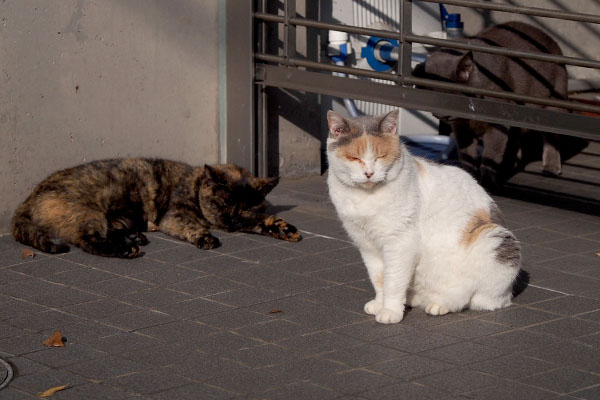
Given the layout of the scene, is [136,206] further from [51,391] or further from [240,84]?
[51,391]

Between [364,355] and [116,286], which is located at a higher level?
[116,286]

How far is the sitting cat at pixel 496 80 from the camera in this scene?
8242 millimetres

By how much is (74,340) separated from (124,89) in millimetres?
3249

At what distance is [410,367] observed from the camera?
4602 millimetres

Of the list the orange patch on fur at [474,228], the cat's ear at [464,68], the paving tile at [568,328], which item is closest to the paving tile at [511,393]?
the paving tile at [568,328]

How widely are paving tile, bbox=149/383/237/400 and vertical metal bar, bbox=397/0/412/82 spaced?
3.77 meters

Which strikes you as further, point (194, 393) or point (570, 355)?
point (570, 355)

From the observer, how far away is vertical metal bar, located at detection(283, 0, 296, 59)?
26.6 feet

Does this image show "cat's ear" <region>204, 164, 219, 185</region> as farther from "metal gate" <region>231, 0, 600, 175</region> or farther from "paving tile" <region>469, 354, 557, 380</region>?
"paving tile" <region>469, 354, 557, 380</region>

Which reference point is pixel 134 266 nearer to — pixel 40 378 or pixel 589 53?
pixel 40 378

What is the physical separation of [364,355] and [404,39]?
3.25m

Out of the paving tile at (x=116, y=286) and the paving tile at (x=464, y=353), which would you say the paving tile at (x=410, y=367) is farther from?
the paving tile at (x=116, y=286)

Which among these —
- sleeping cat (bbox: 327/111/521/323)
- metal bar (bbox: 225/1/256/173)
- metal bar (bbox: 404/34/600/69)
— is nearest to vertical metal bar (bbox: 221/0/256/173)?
metal bar (bbox: 225/1/256/173)

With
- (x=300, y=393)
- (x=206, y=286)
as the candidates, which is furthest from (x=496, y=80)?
(x=300, y=393)
